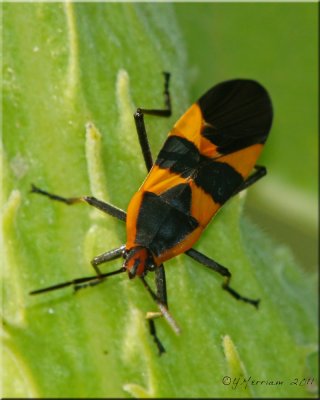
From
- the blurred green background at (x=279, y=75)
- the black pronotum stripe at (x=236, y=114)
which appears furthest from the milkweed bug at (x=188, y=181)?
the blurred green background at (x=279, y=75)

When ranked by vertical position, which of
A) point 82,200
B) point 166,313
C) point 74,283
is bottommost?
point 166,313

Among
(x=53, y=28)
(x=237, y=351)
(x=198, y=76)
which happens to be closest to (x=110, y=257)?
(x=237, y=351)

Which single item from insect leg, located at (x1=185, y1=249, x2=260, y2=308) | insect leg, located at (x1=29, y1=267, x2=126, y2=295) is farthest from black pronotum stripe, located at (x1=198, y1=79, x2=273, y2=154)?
insect leg, located at (x1=29, y1=267, x2=126, y2=295)

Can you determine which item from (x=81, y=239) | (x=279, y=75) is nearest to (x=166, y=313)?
(x=81, y=239)

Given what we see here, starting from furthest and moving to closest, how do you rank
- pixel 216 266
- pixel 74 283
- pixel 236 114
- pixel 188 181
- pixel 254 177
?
pixel 254 177, pixel 236 114, pixel 188 181, pixel 216 266, pixel 74 283

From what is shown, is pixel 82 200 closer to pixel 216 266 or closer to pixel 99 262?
pixel 99 262

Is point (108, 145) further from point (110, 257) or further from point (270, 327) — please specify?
point (270, 327)

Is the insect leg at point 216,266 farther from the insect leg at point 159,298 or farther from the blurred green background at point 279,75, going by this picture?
the blurred green background at point 279,75
